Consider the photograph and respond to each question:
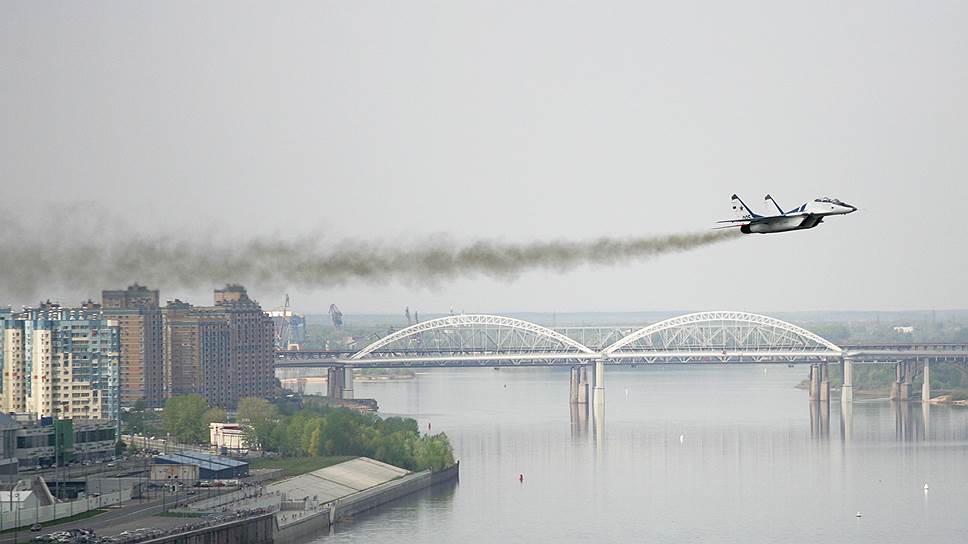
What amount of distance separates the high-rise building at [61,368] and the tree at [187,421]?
3.39m

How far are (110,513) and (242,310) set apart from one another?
7088 centimetres

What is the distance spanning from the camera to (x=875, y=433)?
98.0 metres

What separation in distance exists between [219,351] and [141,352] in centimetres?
813

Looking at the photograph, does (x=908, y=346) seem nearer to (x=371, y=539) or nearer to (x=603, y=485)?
(x=603, y=485)

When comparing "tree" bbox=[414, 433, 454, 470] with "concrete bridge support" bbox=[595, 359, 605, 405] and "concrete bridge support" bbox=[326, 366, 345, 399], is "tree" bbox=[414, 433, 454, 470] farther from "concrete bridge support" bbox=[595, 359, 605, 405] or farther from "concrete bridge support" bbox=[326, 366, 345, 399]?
"concrete bridge support" bbox=[326, 366, 345, 399]

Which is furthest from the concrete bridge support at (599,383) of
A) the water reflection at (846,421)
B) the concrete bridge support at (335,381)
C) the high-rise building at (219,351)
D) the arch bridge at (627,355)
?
the high-rise building at (219,351)

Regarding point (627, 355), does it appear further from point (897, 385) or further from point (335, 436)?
point (335, 436)

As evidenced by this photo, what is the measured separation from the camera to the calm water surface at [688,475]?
6072cm

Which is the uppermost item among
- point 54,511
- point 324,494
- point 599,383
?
point 599,383

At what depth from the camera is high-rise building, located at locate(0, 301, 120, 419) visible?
87938 mm

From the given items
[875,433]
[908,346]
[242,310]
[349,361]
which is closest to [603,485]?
[875,433]

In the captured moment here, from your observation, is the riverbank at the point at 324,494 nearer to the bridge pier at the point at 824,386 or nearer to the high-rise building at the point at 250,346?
the high-rise building at the point at 250,346

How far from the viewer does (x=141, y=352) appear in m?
111

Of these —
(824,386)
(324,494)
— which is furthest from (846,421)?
(324,494)
